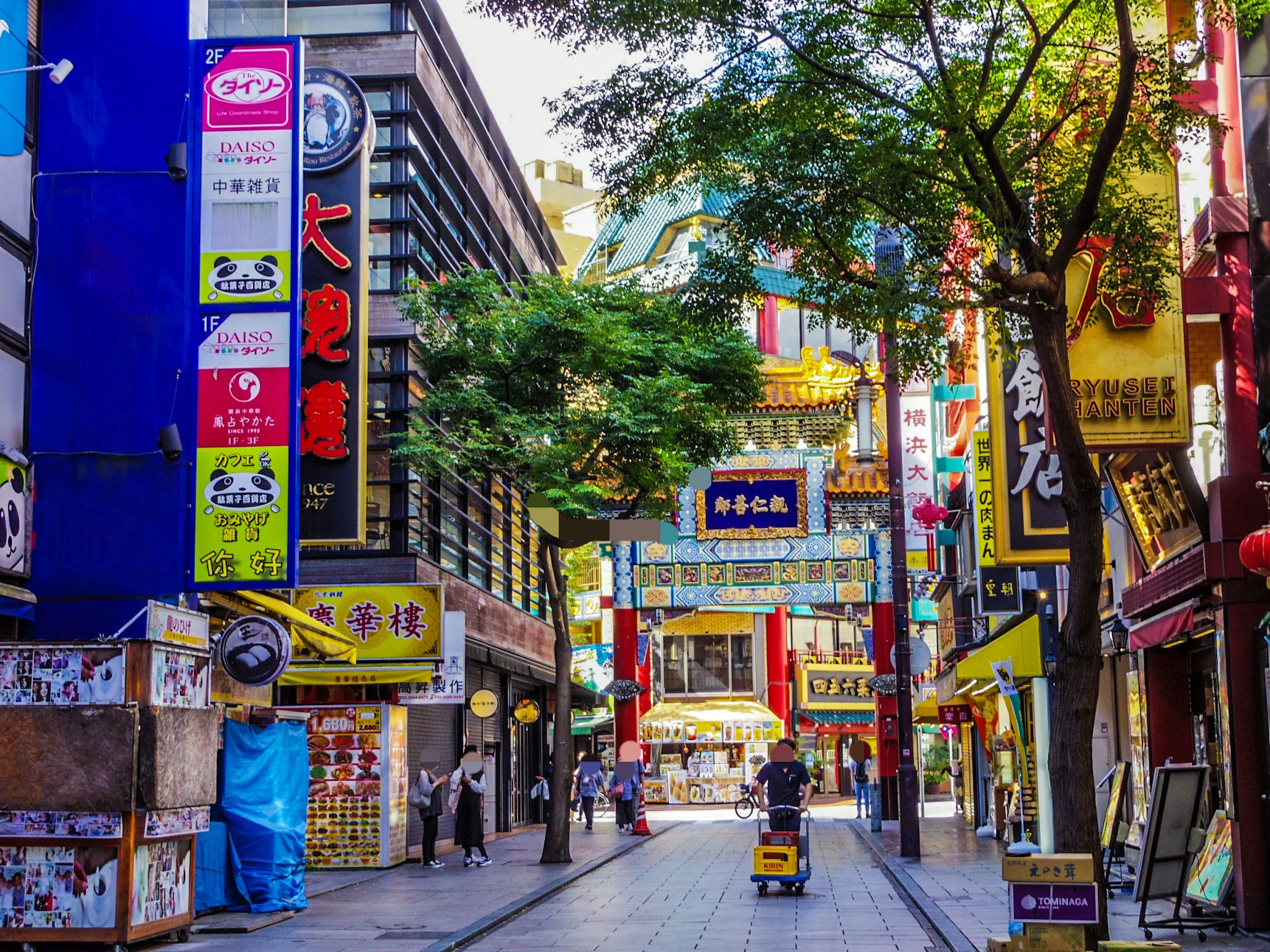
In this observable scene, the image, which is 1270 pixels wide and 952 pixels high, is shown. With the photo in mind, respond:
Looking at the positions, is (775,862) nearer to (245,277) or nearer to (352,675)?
(352,675)

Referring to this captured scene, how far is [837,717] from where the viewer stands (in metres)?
58.5

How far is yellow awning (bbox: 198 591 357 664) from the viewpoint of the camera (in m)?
17.9

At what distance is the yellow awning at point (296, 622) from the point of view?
1791 cm

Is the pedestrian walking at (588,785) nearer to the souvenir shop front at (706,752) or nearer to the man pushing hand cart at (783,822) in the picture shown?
the souvenir shop front at (706,752)

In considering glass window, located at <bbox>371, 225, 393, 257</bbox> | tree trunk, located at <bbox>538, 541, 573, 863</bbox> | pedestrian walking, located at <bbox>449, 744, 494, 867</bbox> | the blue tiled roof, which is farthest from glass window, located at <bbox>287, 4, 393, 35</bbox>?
the blue tiled roof

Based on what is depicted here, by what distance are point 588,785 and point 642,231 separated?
26.5 meters

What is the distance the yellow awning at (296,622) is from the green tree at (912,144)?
6922mm

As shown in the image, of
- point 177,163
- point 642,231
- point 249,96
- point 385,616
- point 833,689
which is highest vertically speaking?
point 642,231

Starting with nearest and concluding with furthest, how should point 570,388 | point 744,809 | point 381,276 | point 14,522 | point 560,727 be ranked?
point 14,522, point 560,727, point 570,388, point 381,276, point 744,809

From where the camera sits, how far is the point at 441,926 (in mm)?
15828

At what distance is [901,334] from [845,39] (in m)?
2.69

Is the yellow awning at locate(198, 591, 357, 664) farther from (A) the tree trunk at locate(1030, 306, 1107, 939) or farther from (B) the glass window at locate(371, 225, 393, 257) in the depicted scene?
(A) the tree trunk at locate(1030, 306, 1107, 939)

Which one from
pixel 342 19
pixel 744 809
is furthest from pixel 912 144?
pixel 744 809

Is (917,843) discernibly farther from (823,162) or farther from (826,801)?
(826,801)
